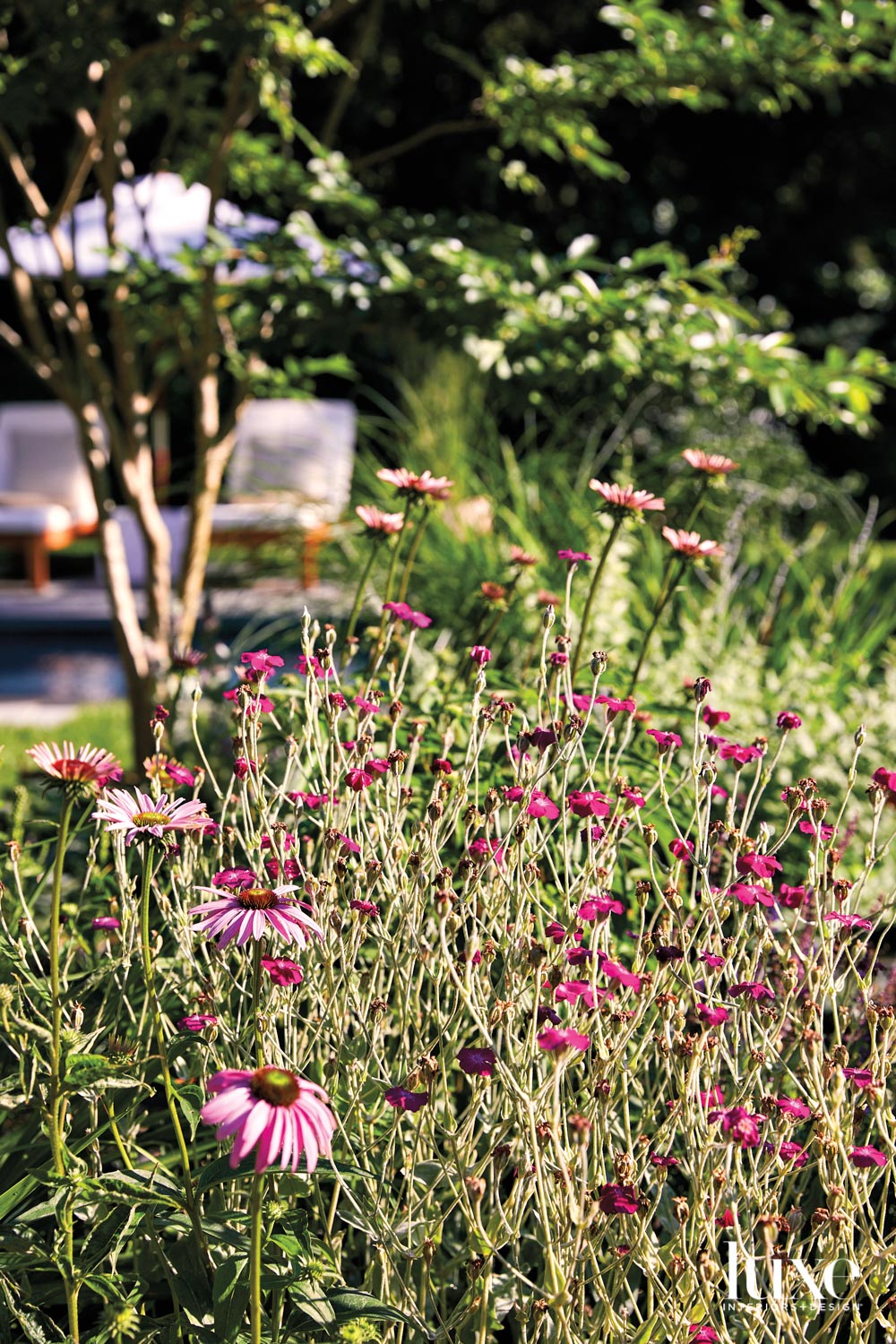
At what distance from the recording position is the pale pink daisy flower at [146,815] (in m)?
1.25

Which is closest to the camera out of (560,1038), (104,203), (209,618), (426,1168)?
(560,1038)

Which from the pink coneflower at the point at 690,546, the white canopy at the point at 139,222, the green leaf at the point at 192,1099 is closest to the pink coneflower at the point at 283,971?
the green leaf at the point at 192,1099

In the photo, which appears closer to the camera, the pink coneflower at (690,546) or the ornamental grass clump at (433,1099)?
the ornamental grass clump at (433,1099)

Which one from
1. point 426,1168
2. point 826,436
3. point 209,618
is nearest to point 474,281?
point 209,618

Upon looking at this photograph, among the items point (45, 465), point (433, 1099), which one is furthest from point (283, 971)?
point (45, 465)

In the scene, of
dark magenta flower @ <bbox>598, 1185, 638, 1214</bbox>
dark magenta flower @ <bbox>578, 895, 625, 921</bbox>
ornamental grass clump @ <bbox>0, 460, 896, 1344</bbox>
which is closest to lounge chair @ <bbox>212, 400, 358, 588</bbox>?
ornamental grass clump @ <bbox>0, 460, 896, 1344</bbox>

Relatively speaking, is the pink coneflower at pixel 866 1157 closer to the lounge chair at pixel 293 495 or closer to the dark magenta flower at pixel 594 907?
the dark magenta flower at pixel 594 907

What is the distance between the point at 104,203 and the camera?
12.9ft

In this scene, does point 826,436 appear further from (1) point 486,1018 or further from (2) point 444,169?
(1) point 486,1018

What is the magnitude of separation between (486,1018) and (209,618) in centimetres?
239

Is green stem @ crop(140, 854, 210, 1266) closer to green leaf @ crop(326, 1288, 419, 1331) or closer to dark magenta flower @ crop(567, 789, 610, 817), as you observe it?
green leaf @ crop(326, 1288, 419, 1331)

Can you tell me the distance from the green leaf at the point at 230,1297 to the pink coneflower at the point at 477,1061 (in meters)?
0.31

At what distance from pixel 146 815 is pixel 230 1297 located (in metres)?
0.48

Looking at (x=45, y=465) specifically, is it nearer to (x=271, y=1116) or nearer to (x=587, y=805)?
(x=587, y=805)
